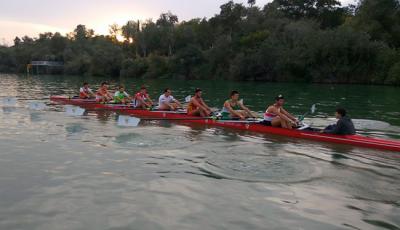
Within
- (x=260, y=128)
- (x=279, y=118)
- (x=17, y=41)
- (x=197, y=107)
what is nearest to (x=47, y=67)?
(x=17, y=41)

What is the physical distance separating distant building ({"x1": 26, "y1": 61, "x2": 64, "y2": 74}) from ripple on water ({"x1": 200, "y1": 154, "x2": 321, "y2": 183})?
10911 cm

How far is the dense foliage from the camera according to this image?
59562mm

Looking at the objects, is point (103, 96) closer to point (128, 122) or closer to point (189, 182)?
point (128, 122)

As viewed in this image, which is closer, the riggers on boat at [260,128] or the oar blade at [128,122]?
the riggers on boat at [260,128]

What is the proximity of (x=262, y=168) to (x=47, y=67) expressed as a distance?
378 ft

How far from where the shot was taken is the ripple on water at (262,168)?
9.72m

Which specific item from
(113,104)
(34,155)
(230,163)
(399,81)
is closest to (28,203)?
(34,155)

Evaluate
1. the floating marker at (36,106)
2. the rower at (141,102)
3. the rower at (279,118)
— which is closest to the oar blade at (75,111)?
the rower at (141,102)

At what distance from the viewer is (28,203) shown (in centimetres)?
801

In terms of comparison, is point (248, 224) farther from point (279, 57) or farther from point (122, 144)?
point (279, 57)

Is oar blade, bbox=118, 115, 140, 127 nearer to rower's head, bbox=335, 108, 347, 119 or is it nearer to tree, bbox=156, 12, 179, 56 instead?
rower's head, bbox=335, 108, 347, 119

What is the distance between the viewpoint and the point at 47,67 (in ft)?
380

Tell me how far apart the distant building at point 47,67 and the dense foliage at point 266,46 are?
3162 mm

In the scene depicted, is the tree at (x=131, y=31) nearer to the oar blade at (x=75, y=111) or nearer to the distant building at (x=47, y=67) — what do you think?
the distant building at (x=47, y=67)
